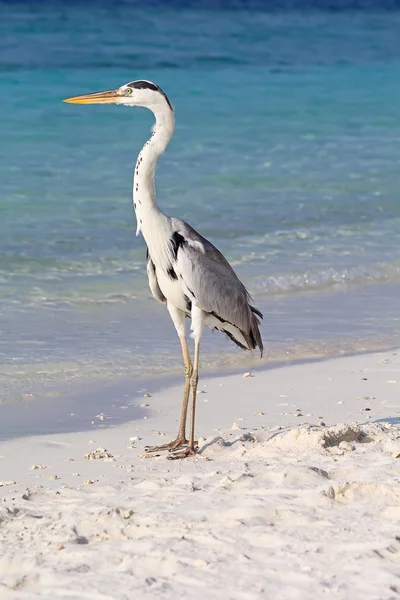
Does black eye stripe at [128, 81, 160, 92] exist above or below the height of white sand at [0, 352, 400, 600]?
above

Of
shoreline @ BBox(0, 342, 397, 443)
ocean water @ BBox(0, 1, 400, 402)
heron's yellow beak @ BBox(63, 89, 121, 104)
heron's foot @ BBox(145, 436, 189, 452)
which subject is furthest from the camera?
ocean water @ BBox(0, 1, 400, 402)

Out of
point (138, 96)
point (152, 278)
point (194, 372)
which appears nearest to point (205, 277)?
point (152, 278)

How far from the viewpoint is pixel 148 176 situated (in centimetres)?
611

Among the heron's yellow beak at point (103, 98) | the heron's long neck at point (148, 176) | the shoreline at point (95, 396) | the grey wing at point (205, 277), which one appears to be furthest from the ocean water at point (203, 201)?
the heron's yellow beak at point (103, 98)

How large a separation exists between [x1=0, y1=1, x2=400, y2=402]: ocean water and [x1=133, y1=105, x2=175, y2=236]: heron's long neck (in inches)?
63.9

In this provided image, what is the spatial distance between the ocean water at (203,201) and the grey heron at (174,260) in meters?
1.39

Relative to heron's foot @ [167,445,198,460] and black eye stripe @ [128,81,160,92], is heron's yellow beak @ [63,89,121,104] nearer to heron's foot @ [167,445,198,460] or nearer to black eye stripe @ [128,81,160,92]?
black eye stripe @ [128,81,160,92]

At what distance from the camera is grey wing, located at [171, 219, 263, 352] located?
6113 millimetres

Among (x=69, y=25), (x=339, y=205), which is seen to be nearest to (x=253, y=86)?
(x=339, y=205)

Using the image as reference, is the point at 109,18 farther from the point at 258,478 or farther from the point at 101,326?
the point at 258,478

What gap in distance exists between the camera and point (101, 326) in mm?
8773

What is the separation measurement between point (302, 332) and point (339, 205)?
5.66m

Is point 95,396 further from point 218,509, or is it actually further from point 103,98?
point 218,509

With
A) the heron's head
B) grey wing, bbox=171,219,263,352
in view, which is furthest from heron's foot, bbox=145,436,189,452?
the heron's head
